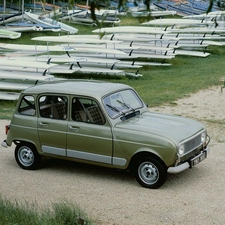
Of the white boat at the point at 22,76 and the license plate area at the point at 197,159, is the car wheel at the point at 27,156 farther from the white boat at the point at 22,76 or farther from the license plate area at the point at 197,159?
the white boat at the point at 22,76

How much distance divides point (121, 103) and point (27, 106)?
171cm

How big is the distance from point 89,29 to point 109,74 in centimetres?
1660

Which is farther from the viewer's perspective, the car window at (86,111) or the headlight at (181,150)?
the car window at (86,111)

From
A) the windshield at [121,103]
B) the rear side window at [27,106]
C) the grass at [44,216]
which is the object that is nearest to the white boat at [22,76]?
the rear side window at [27,106]

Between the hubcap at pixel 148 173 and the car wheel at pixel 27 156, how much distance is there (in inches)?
78.6

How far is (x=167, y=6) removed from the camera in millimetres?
48719

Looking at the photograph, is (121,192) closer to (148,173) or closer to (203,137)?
(148,173)

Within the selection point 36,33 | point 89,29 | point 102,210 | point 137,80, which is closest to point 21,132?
point 102,210

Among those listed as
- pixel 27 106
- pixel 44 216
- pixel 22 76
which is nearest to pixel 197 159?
pixel 44 216

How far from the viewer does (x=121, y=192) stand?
28.8ft

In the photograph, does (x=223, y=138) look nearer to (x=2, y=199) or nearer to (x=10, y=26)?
(x=2, y=199)

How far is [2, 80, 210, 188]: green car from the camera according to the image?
8.77 metres

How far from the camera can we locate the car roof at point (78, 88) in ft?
31.1

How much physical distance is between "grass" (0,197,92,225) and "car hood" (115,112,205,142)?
192 centimetres
